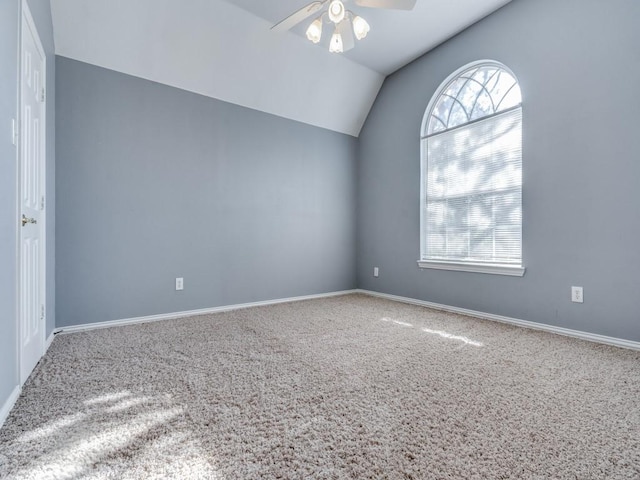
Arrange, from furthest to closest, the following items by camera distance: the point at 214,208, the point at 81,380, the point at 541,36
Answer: the point at 214,208
the point at 541,36
the point at 81,380

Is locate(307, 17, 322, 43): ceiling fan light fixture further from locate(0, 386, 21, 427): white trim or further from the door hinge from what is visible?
locate(0, 386, 21, 427): white trim

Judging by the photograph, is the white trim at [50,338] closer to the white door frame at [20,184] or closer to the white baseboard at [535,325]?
the white door frame at [20,184]

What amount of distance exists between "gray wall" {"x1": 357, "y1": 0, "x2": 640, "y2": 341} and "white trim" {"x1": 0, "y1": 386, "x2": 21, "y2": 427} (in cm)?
337

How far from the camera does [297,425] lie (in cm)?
128

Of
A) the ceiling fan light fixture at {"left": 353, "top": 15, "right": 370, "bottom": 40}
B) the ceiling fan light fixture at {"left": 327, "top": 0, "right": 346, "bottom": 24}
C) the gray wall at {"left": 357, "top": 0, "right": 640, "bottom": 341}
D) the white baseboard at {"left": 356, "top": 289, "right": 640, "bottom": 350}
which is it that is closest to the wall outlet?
the gray wall at {"left": 357, "top": 0, "right": 640, "bottom": 341}

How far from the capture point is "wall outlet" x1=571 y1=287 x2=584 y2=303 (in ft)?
7.99

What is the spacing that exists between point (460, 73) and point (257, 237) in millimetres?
2804

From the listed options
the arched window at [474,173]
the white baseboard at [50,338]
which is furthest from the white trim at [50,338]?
the arched window at [474,173]

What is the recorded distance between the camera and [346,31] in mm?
2283

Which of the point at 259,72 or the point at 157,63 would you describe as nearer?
the point at 157,63

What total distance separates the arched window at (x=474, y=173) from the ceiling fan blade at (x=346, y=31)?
1.55 meters

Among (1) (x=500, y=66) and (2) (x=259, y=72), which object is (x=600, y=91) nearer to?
(1) (x=500, y=66)

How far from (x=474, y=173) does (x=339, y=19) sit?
2.01 m

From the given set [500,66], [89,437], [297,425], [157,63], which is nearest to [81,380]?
[89,437]
